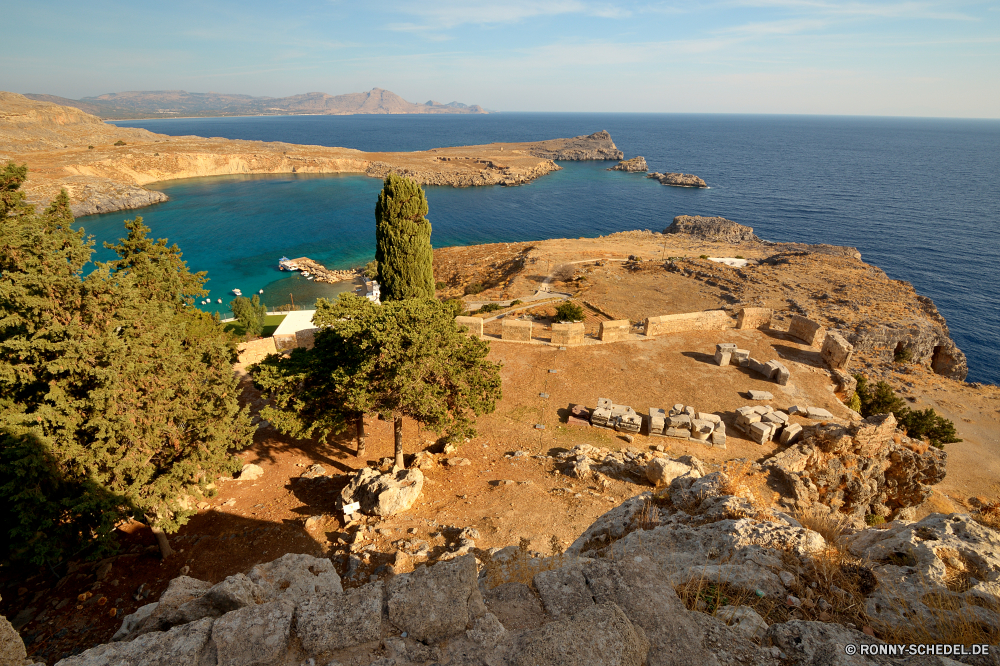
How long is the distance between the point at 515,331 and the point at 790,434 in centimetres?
1458

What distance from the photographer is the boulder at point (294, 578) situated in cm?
721

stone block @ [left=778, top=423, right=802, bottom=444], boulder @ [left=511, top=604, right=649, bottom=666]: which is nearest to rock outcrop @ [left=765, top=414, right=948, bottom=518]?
stone block @ [left=778, top=423, right=802, bottom=444]

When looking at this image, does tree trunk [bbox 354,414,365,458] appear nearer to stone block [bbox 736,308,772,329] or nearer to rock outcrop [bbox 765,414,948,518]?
rock outcrop [bbox 765,414,948,518]

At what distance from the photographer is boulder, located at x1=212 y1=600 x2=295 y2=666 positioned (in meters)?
4.86

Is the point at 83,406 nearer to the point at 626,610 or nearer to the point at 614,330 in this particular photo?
the point at 626,610

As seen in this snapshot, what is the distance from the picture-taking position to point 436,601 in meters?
5.40

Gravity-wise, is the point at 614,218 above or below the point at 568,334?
above

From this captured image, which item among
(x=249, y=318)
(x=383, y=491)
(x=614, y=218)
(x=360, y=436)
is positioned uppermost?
(x=614, y=218)

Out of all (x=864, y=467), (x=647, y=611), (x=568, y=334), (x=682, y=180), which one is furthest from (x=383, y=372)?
(x=682, y=180)

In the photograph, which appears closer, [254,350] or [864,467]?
[864,467]

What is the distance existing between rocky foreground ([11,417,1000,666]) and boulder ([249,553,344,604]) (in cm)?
9

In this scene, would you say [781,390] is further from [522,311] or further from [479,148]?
[479,148]

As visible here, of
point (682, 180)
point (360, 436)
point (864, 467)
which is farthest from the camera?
point (682, 180)

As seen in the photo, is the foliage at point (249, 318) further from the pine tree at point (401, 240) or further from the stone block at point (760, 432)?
the stone block at point (760, 432)
